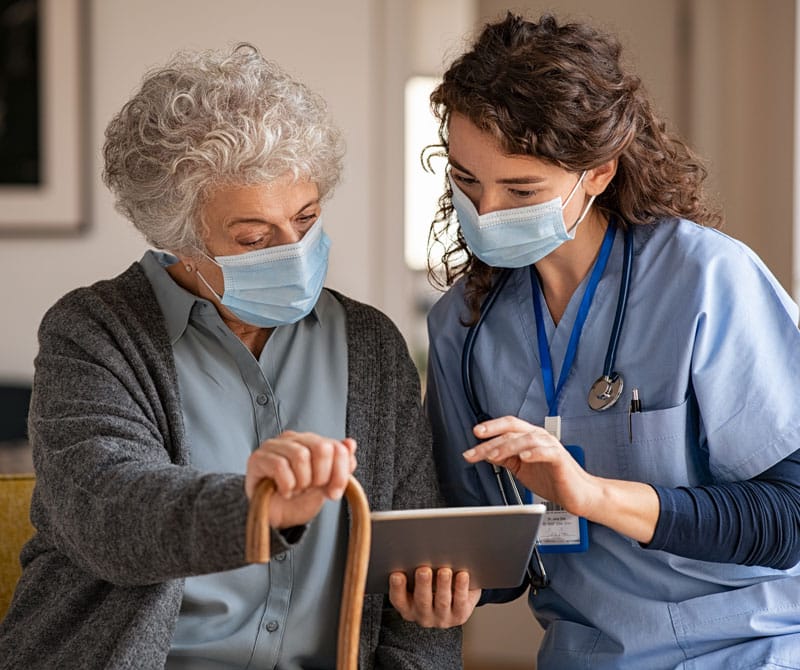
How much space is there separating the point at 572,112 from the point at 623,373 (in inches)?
15.0

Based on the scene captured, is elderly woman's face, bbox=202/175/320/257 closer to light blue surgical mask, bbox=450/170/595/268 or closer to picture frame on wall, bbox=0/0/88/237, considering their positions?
light blue surgical mask, bbox=450/170/595/268

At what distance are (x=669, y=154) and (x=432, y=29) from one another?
3.71 m

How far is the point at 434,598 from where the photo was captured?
1532 millimetres

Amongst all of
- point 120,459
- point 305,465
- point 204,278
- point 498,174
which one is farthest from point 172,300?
point 305,465

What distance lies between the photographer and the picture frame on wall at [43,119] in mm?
3330

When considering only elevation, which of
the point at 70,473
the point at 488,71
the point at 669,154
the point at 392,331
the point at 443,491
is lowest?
the point at 443,491

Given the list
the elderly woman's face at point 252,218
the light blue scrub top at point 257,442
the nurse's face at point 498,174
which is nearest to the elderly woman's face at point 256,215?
the elderly woman's face at point 252,218

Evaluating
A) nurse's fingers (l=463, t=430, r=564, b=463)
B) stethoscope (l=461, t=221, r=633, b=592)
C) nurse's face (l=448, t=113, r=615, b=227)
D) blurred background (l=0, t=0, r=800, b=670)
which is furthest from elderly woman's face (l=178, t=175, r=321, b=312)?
blurred background (l=0, t=0, r=800, b=670)

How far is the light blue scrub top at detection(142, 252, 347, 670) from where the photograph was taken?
1.53 metres

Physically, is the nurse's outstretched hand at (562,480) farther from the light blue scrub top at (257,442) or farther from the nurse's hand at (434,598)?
the light blue scrub top at (257,442)

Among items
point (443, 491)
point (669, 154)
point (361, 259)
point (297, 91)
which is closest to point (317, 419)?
point (443, 491)

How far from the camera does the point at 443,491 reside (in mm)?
1799

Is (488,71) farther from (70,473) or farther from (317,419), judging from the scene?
(70,473)

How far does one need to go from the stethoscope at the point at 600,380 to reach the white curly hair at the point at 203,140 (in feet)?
1.17
